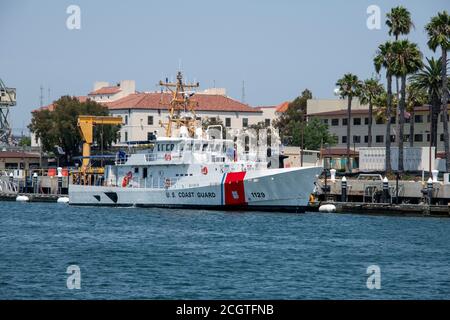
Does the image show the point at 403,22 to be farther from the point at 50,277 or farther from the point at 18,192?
the point at 50,277

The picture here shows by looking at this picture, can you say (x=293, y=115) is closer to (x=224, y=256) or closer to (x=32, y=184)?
(x=32, y=184)

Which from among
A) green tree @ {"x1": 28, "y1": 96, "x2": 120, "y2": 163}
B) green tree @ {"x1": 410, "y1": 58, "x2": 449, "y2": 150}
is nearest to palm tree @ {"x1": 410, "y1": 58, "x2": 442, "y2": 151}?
green tree @ {"x1": 410, "y1": 58, "x2": 449, "y2": 150}

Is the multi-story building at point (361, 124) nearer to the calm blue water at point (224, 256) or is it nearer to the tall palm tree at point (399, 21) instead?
A: the tall palm tree at point (399, 21)

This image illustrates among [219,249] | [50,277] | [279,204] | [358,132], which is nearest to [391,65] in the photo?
[279,204]

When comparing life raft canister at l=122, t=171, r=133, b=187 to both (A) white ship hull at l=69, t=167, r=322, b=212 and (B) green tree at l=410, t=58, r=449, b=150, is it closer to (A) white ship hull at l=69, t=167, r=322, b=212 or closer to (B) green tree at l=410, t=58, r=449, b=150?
(A) white ship hull at l=69, t=167, r=322, b=212

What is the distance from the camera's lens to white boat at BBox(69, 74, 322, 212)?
213 ft

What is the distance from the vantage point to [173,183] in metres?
68.8

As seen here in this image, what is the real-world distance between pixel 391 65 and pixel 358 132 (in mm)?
30251

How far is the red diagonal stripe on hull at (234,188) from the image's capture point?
6500cm

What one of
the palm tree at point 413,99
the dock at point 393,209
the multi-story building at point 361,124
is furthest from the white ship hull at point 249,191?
the multi-story building at point 361,124

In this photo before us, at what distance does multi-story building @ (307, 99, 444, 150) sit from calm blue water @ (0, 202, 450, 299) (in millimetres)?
40173

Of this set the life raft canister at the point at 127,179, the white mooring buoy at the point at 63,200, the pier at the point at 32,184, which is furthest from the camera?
the pier at the point at 32,184

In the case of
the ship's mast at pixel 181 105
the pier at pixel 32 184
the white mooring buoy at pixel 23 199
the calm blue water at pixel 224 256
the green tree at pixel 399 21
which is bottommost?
the calm blue water at pixel 224 256

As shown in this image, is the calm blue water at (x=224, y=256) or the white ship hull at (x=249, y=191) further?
the white ship hull at (x=249, y=191)
